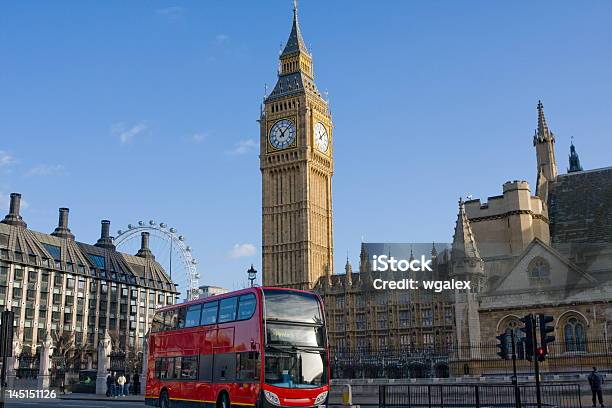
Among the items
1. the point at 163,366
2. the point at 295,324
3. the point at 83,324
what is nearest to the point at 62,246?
the point at 83,324

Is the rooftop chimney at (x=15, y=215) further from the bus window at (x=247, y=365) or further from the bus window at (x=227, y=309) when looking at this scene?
the bus window at (x=247, y=365)

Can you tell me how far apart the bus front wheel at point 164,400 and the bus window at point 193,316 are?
328cm

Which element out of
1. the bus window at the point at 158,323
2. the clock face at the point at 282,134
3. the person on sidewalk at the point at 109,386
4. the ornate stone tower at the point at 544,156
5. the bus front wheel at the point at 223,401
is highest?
the clock face at the point at 282,134

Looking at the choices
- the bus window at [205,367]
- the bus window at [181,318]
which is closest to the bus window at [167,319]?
the bus window at [181,318]

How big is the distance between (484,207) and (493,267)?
471 centimetres

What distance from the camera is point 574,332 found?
1383 inches

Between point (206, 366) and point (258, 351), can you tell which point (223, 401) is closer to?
point (206, 366)

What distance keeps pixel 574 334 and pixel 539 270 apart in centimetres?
409

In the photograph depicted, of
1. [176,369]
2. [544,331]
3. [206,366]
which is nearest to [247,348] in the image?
[206,366]

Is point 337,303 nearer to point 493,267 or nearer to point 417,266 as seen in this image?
point 417,266

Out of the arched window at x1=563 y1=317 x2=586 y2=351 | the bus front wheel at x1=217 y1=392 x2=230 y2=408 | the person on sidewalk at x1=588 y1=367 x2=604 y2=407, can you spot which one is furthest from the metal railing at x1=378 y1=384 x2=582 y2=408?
the arched window at x1=563 y1=317 x2=586 y2=351

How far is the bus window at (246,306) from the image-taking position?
21797 mm

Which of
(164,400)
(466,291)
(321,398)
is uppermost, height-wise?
(466,291)

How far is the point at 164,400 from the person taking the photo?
1067 inches
